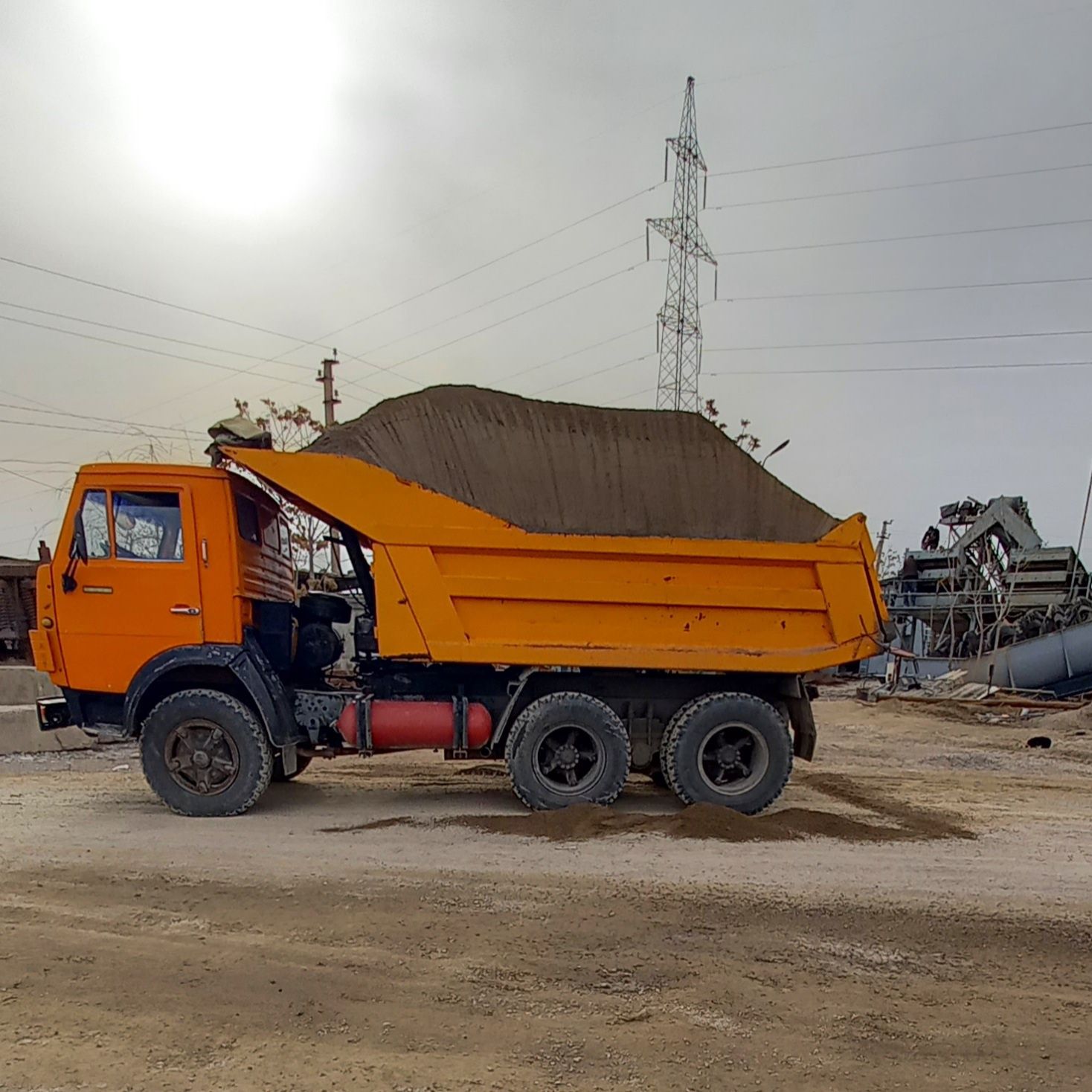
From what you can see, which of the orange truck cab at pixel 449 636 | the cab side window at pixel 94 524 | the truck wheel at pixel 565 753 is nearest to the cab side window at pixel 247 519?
the orange truck cab at pixel 449 636

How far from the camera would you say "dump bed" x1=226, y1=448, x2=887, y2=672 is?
22.2 ft

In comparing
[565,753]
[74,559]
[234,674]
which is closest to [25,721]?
[74,559]

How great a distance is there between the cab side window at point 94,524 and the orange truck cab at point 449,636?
1 cm

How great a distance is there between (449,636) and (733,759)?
248 centimetres

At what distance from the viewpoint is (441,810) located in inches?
283

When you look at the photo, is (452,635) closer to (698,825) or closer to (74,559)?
(698,825)

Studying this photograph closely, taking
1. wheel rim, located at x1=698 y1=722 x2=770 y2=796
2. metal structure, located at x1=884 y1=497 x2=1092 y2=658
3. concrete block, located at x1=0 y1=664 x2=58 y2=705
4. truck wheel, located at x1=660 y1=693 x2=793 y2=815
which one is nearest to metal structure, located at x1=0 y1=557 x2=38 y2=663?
concrete block, located at x1=0 y1=664 x2=58 y2=705

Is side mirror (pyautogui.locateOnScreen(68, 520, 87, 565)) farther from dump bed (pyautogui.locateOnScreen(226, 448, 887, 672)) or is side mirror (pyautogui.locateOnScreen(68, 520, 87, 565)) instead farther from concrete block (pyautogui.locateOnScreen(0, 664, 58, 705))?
concrete block (pyautogui.locateOnScreen(0, 664, 58, 705))

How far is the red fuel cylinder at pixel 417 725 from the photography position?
7027mm

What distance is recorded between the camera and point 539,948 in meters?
4.09

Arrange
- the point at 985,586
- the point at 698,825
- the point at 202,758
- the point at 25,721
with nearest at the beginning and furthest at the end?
the point at 698,825
the point at 202,758
the point at 25,721
the point at 985,586

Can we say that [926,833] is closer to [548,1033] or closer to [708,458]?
[708,458]

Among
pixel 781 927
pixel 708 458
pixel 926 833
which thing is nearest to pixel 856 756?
pixel 926 833

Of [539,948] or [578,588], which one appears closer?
[539,948]
